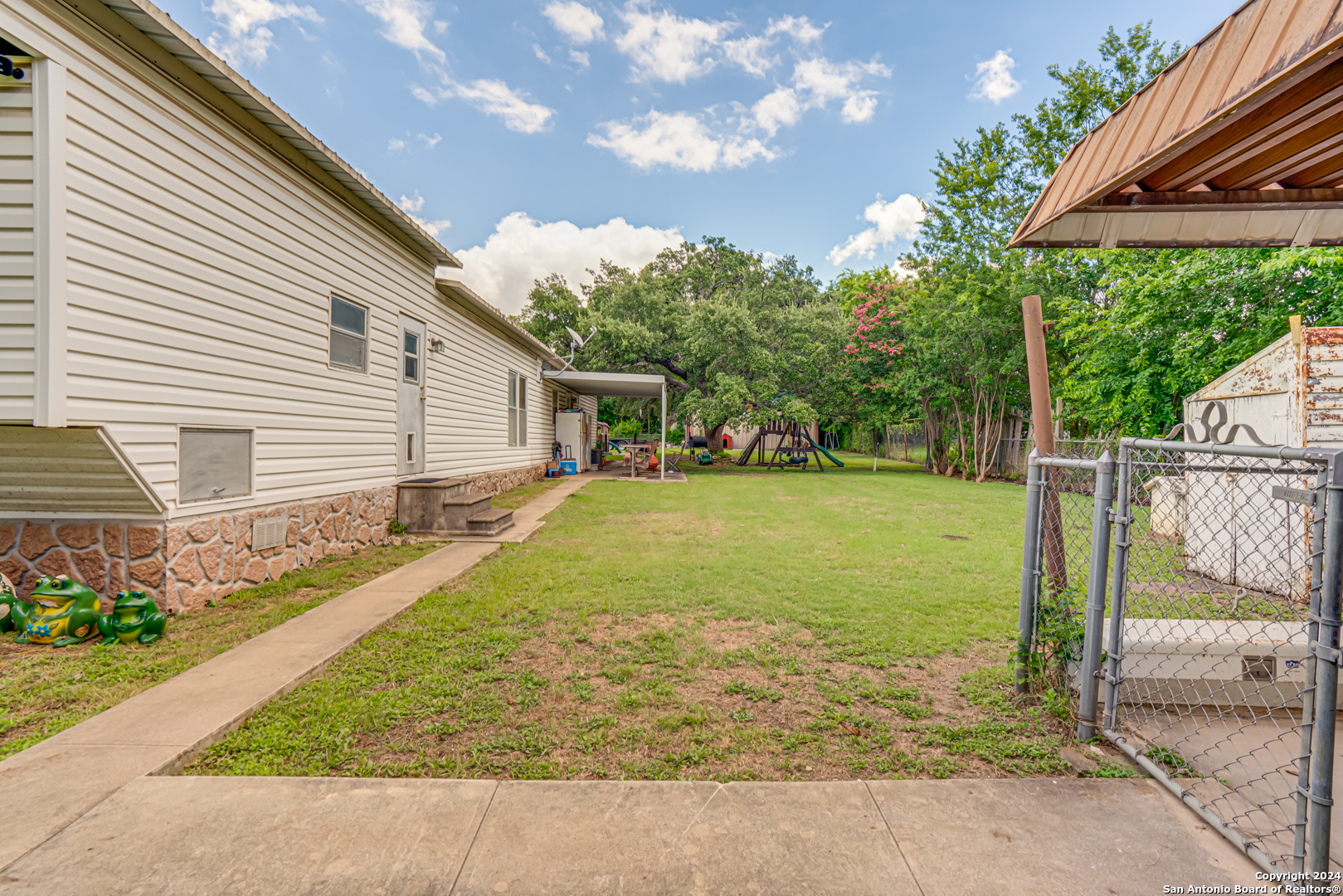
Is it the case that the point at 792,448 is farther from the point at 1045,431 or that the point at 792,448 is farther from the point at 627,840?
the point at 627,840

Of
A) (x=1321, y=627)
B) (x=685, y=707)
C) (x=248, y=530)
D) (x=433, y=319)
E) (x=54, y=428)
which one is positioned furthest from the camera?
(x=433, y=319)

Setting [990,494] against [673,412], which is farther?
[673,412]

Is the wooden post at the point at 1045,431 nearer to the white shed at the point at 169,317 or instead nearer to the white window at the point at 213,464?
the white shed at the point at 169,317

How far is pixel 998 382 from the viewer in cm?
1655

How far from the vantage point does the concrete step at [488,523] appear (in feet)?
23.8

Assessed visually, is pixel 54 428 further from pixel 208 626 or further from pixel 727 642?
pixel 727 642

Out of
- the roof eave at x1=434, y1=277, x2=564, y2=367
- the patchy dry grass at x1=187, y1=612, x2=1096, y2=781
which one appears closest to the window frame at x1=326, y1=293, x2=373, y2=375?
the roof eave at x1=434, y1=277, x2=564, y2=367

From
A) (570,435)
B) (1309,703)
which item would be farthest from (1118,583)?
(570,435)

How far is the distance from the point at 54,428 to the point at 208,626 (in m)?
1.52

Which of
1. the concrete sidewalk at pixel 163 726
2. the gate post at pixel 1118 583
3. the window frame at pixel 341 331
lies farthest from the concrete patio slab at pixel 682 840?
the window frame at pixel 341 331


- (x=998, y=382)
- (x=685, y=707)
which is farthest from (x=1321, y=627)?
(x=998, y=382)

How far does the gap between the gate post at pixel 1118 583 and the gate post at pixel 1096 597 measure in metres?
0.04

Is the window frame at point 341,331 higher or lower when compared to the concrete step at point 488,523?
higher

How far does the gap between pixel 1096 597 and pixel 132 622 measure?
5383 mm
